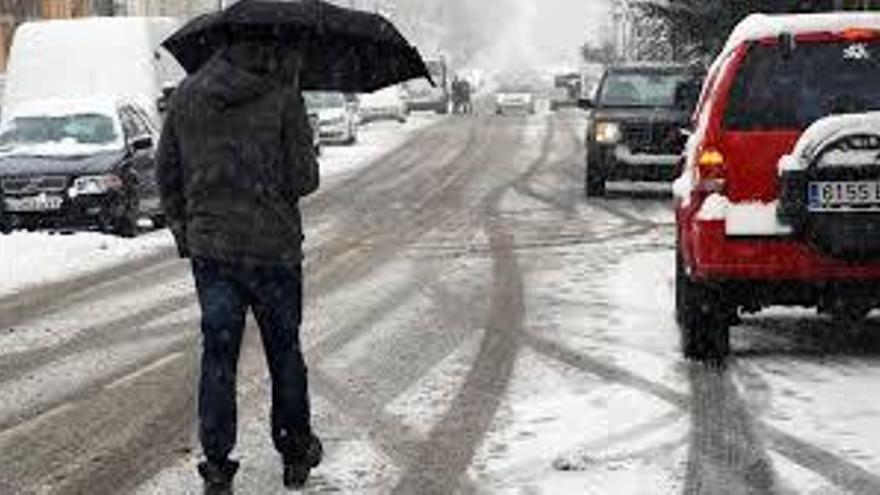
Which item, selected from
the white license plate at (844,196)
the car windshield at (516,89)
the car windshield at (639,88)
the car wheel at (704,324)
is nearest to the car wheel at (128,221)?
the car windshield at (639,88)

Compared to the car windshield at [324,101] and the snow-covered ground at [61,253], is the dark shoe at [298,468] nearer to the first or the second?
the snow-covered ground at [61,253]

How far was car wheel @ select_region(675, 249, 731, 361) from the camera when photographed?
9938mm

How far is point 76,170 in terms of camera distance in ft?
66.1

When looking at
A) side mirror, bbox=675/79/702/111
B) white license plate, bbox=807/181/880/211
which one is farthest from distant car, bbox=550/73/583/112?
white license plate, bbox=807/181/880/211

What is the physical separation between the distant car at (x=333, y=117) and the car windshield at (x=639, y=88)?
56.5 feet

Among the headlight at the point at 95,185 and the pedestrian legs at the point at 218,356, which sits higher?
the pedestrian legs at the point at 218,356

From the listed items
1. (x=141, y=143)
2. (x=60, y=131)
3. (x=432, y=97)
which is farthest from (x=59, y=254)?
(x=432, y=97)

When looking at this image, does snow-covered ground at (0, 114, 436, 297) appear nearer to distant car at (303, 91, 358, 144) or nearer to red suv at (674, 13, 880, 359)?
red suv at (674, 13, 880, 359)

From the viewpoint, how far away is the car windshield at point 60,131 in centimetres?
2103

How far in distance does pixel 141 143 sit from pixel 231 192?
47.2 ft

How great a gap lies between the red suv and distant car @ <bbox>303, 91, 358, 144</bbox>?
32.6 meters

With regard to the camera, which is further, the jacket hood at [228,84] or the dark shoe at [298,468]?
the dark shoe at [298,468]

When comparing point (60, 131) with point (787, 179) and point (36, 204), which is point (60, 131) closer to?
point (36, 204)

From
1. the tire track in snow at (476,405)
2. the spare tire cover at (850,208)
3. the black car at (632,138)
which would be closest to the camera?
the tire track in snow at (476,405)
